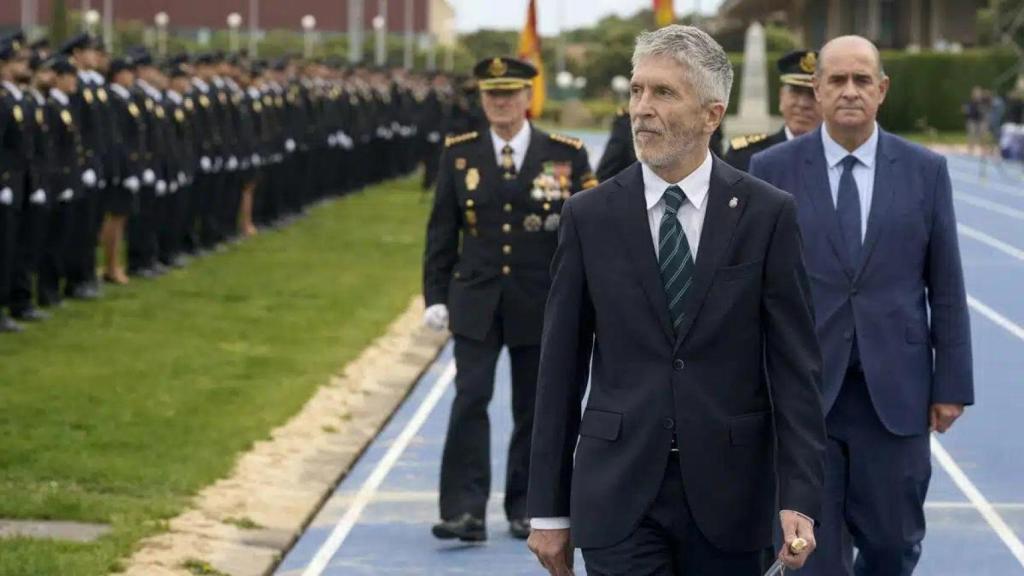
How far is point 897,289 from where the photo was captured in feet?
23.3

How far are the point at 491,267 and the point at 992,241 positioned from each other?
18411mm

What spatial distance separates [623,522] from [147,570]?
409 cm

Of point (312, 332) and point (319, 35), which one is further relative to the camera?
point (319, 35)

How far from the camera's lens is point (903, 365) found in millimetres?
7047

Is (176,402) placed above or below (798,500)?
below

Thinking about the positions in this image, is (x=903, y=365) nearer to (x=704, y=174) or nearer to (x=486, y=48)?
(x=704, y=174)

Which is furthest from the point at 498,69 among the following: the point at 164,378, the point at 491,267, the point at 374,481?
the point at 164,378

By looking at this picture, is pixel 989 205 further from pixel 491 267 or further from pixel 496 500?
pixel 491 267

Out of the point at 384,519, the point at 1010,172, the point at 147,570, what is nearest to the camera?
the point at 147,570

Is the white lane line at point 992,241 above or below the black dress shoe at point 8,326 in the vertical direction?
below

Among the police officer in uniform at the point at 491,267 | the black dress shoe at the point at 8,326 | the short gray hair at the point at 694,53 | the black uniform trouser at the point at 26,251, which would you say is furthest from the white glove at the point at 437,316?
the black uniform trouser at the point at 26,251

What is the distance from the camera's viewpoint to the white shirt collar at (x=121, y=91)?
20.1m

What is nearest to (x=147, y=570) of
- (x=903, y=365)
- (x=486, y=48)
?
(x=903, y=365)

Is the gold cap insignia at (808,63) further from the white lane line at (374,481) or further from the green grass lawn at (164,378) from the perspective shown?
the green grass lawn at (164,378)
